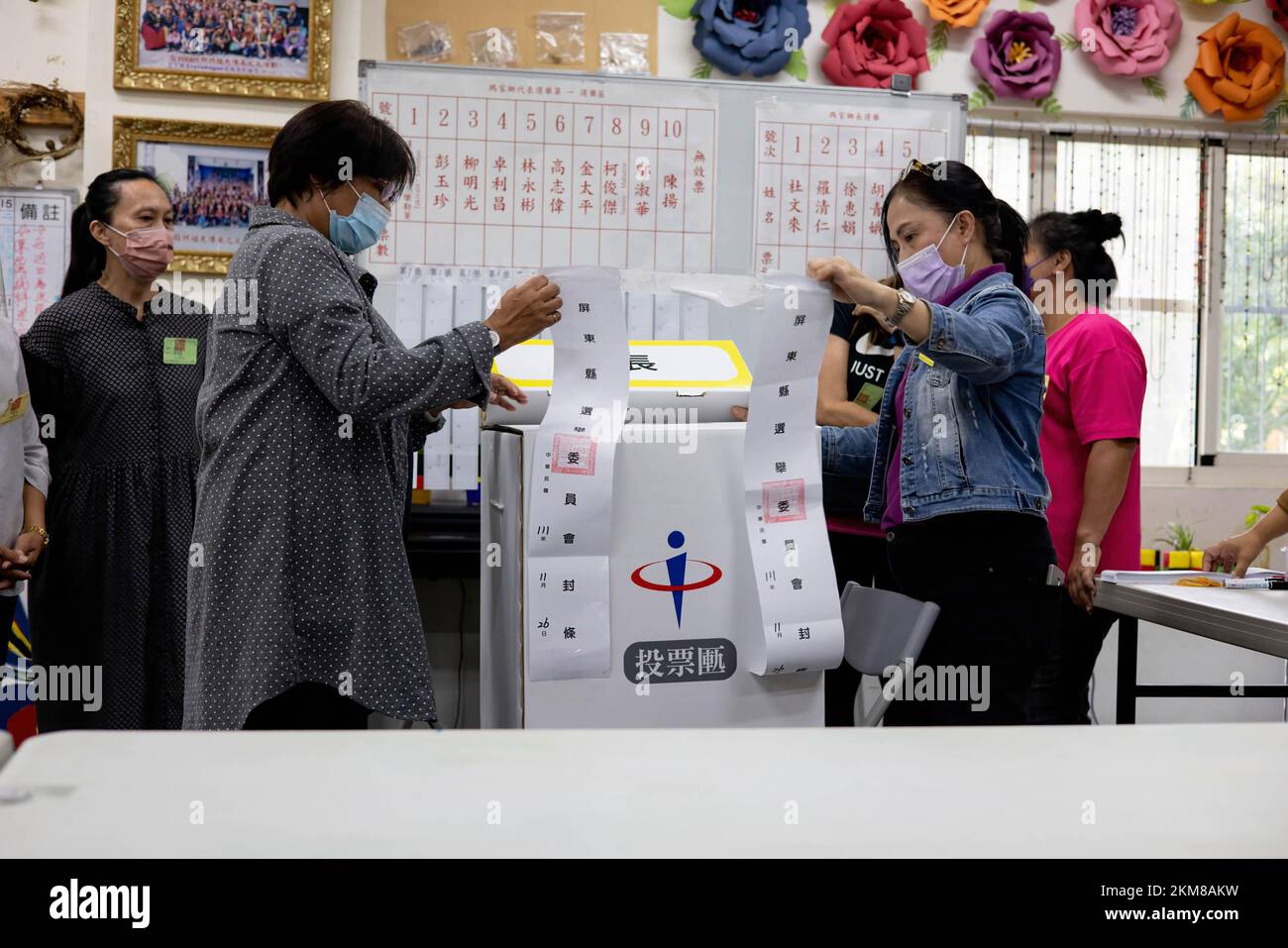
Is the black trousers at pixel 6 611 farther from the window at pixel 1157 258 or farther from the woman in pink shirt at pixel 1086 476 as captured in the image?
the window at pixel 1157 258

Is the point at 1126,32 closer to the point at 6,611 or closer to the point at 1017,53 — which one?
the point at 1017,53

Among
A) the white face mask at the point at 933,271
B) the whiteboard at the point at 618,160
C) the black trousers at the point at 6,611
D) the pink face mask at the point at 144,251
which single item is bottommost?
the black trousers at the point at 6,611

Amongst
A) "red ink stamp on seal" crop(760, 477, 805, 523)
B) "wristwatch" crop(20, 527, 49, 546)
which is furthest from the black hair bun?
"wristwatch" crop(20, 527, 49, 546)

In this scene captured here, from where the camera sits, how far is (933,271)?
5.95ft

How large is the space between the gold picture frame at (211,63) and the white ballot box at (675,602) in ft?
7.29

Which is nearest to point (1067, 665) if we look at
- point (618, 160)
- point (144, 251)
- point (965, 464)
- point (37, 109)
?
point (965, 464)

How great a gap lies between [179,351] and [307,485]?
1.19 m

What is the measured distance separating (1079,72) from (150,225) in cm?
298

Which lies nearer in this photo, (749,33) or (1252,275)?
(749,33)

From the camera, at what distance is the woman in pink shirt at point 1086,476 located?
222cm

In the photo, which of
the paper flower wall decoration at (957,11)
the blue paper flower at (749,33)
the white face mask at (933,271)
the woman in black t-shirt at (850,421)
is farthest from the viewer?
the paper flower wall decoration at (957,11)

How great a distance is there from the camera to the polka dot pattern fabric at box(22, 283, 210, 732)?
7.94ft

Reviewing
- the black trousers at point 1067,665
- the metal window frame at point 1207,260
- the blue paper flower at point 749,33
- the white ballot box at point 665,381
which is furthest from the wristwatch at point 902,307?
the metal window frame at point 1207,260

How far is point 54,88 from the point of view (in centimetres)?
335
